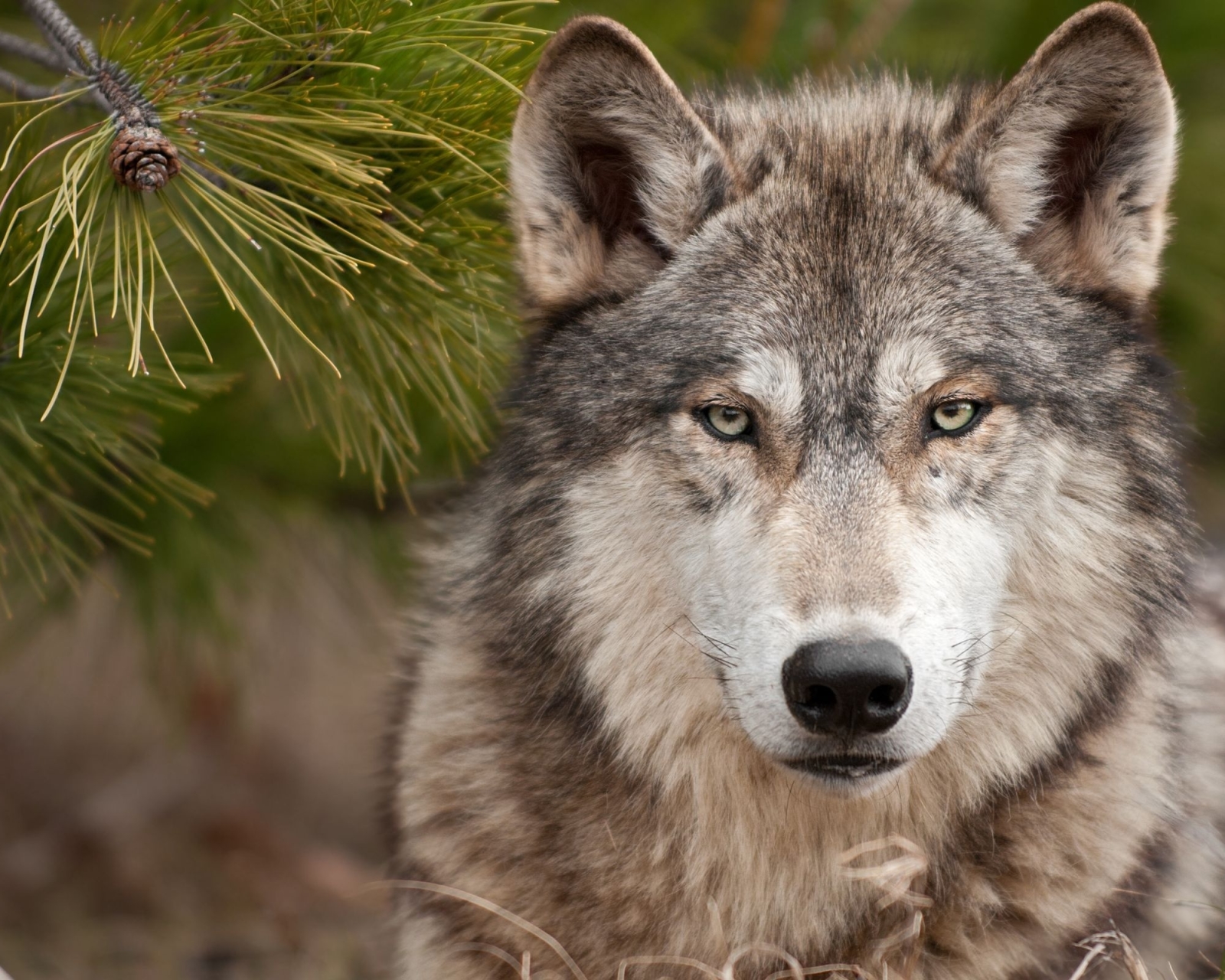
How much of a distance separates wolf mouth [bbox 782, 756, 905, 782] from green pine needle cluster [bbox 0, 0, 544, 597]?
1295 millimetres

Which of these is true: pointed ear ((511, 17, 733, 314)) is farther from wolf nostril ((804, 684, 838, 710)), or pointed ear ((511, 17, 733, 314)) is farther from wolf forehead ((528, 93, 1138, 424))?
wolf nostril ((804, 684, 838, 710))

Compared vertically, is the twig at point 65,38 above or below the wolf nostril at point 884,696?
above

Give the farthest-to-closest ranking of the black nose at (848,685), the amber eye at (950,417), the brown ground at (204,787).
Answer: the brown ground at (204,787) → the amber eye at (950,417) → the black nose at (848,685)

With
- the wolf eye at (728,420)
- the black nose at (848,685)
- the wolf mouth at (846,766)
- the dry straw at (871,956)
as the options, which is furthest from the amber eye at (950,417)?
the dry straw at (871,956)

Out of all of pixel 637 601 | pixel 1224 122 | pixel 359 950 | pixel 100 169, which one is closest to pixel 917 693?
pixel 637 601

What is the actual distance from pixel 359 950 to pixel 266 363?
2448mm

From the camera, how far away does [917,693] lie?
2.45 meters

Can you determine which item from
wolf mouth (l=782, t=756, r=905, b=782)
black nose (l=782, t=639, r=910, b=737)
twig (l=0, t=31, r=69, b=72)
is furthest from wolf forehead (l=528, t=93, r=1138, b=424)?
twig (l=0, t=31, r=69, b=72)

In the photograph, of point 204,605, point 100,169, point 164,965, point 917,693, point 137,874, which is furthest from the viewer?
point 137,874

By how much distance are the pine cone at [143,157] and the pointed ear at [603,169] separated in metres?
0.75

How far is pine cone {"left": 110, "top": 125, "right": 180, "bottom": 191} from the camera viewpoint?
2.60 m

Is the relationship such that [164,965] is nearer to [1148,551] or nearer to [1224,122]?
[1148,551]

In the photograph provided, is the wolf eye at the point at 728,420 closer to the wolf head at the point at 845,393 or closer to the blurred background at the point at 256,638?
the wolf head at the point at 845,393

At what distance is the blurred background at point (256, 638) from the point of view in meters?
4.68
